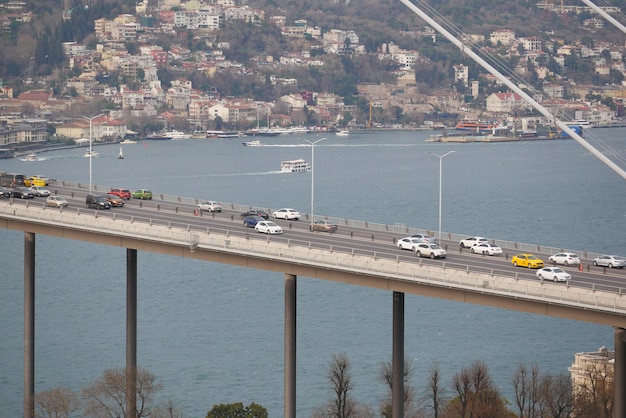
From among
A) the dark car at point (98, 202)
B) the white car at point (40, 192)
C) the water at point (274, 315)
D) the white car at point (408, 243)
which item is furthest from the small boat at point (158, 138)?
the white car at point (408, 243)

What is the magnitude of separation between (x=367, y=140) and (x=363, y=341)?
415 feet

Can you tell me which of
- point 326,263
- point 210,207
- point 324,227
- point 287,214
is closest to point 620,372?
point 326,263

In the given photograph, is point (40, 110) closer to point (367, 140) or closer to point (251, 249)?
point (367, 140)

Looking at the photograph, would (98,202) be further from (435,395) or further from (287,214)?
(435,395)

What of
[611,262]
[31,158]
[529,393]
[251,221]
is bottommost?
[31,158]

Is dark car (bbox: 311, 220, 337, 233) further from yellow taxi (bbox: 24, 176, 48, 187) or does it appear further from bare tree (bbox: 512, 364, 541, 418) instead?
yellow taxi (bbox: 24, 176, 48, 187)

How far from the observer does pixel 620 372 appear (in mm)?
31344

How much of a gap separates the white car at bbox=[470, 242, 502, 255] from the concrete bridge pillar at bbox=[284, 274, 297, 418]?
15.9 ft

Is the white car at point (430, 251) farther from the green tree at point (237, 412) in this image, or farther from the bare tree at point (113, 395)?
the bare tree at point (113, 395)

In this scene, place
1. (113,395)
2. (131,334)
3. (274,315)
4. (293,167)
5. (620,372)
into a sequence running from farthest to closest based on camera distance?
(293,167) → (274,315) → (113,395) → (131,334) → (620,372)

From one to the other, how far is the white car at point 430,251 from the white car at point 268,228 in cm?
466

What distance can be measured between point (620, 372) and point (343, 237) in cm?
1134

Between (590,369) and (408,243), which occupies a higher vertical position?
(408,243)

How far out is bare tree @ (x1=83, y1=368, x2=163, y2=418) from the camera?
4112 centimetres
